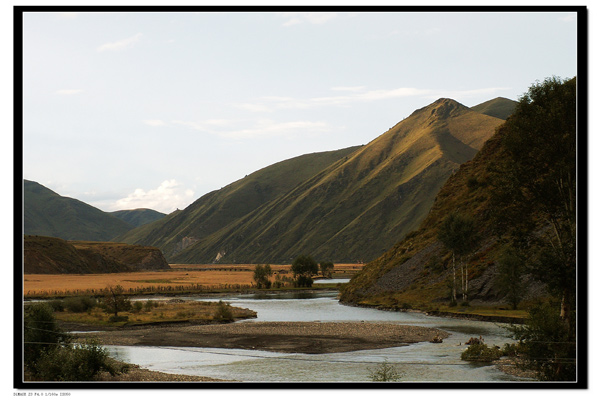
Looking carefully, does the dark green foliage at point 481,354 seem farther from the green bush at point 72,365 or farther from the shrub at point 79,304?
the shrub at point 79,304

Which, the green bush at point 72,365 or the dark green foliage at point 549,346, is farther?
the green bush at point 72,365

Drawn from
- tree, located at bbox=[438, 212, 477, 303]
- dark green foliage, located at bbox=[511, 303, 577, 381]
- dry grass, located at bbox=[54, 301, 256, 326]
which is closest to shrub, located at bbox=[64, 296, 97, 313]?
dry grass, located at bbox=[54, 301, 256, 326]

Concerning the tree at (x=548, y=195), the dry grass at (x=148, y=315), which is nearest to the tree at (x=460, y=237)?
the dry grass at (x=148, y=315)

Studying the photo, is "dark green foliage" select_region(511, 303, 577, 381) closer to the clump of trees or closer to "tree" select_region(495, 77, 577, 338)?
"tree" select_region(495, 77, 577, 338)

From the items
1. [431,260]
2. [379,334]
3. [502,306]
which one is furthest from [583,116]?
[431,260]

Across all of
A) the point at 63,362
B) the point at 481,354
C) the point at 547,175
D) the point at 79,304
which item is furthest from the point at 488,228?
the point at 63,362

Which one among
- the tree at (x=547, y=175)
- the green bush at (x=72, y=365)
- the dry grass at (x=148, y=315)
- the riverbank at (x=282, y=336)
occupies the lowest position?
the dry grass at (x=148, y=315)

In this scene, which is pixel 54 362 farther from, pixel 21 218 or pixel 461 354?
pixel 461 354
